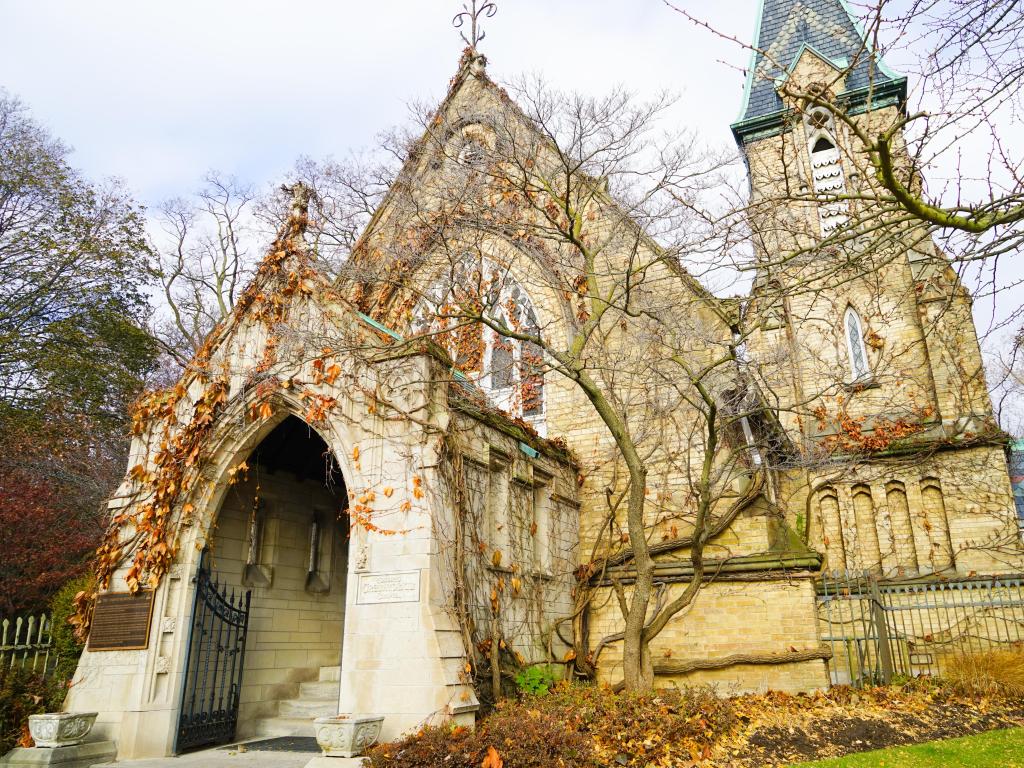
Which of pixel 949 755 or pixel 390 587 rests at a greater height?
pixel 390 587

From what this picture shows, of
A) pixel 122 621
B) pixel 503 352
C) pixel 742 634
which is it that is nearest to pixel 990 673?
pixel 742 634

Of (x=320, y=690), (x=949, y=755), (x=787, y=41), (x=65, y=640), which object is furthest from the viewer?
(x=787, y=41)

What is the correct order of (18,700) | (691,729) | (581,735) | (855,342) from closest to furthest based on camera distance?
1. (581,735)
2. (691,729)
3. (18,700)
4. (855,342)

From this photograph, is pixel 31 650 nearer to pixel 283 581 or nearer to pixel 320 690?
pixel 283 581

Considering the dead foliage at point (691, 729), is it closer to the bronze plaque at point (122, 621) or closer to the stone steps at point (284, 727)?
the stone steps at point (284, 727)

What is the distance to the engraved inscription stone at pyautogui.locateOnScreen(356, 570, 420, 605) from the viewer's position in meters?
8.78

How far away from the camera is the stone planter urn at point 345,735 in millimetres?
7672

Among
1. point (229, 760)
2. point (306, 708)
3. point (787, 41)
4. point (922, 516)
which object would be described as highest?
point (787, 41)

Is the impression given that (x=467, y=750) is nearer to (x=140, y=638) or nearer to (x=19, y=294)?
(x=140, y=638)

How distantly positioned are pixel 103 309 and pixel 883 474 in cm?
1938

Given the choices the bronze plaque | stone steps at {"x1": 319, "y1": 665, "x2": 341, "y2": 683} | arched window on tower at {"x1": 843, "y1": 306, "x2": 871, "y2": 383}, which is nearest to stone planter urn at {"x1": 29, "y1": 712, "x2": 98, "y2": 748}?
the bronze plaque

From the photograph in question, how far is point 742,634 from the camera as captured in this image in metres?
11.5

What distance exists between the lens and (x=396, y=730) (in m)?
8.24

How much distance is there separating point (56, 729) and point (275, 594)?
12.3 ft
